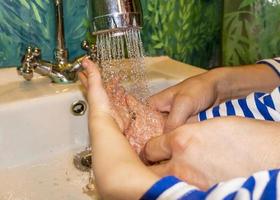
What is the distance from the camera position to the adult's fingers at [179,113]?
520 millimetres

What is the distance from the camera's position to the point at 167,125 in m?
0.53

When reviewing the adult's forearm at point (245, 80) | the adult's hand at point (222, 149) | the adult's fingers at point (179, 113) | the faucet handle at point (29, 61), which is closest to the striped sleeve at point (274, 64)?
the adult's forearm at point (245, 80)

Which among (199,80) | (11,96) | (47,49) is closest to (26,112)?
(11,96)

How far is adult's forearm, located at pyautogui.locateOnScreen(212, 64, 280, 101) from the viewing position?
59cm

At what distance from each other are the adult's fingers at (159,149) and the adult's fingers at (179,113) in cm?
12

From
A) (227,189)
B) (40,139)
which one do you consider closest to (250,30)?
(40,139)

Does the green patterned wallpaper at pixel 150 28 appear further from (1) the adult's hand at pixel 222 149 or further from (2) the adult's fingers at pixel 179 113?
(1) the adult's hand at pixel 222 149

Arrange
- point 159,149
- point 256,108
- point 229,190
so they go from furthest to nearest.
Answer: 1. point 256,108
2. point 159,149
3. point 229,190

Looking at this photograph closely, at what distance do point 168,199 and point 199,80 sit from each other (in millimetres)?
308

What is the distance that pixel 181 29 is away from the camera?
85cm

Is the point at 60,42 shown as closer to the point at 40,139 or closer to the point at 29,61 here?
the point at 29,61

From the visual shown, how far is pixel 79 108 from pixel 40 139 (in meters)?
0.08

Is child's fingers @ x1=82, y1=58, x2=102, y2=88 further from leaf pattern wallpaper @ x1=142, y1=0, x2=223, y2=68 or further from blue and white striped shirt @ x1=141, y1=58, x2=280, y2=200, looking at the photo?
leaf pattern wallpaper @ x1=142, y1=0, x2=223, y2=68

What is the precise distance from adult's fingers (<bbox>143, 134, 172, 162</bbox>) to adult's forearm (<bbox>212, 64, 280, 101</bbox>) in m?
0.23
